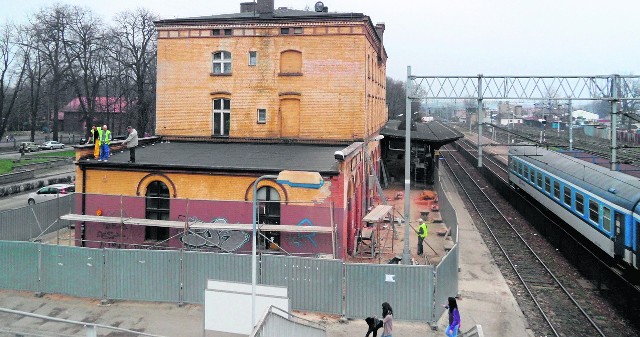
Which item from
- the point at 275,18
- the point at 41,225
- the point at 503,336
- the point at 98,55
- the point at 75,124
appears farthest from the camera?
the point at 75,124

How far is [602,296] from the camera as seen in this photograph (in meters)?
17.7

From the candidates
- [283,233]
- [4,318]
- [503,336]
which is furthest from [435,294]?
[4,318]

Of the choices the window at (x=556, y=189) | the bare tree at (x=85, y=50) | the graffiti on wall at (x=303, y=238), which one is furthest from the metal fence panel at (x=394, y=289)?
the bare tree at (x=85, y=50)

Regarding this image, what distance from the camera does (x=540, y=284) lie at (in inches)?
752

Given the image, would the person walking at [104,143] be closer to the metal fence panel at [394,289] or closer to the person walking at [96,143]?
the person walking at [96,143]

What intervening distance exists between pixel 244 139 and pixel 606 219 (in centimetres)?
1671

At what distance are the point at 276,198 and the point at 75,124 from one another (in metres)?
85.4

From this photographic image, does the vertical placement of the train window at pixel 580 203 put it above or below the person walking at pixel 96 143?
below

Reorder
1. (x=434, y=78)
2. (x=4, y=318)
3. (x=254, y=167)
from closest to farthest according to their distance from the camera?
(x=4, y=318) < (x=254, y=167) < (x=434, y=78)

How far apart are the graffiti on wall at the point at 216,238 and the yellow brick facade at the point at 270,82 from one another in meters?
8.26

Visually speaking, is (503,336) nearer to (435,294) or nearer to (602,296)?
(435,294)

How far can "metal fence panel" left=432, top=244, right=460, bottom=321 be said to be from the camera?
14.6 meters

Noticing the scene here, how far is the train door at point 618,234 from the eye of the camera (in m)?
17.8

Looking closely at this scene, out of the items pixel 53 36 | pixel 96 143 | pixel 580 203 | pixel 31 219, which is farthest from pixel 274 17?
pixel 53 36
